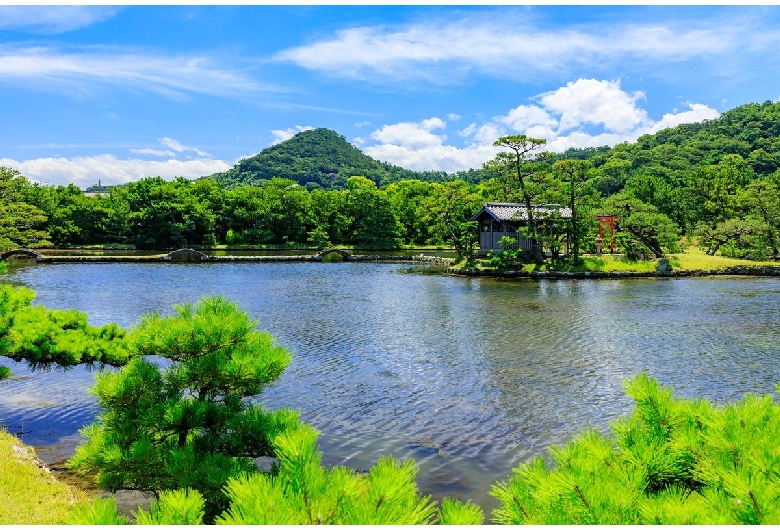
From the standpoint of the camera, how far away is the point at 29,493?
18.8 feet

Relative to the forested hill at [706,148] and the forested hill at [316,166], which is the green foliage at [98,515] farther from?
the forested hill at [316,166]

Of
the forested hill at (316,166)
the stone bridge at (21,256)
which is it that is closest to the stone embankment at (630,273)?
the stone bridge at (21,256)

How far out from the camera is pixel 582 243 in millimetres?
34719

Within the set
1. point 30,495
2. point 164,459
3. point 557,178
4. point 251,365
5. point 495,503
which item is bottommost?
point 495,503

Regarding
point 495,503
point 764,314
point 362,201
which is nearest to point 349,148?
point 362,201

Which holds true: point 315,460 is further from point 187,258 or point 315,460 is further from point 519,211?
point 187,258

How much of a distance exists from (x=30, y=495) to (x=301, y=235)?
5194cm

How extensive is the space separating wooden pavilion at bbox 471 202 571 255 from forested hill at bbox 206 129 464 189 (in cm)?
9793

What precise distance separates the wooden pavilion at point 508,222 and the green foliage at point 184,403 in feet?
94.3

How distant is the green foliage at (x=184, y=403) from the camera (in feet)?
14.7

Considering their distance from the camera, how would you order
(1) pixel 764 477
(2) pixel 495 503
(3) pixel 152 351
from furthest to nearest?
(2) pixel 495 503 < (3) pixel 152 351 < (1) pixel 764 477

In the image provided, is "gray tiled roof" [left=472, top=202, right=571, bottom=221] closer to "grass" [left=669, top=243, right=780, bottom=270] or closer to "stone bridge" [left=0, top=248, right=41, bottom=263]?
"grass" [left=669, top=243, right=780, bottom=270]

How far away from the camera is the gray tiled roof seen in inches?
1253

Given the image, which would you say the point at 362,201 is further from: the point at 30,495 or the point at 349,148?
the point at 349,148
